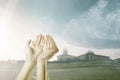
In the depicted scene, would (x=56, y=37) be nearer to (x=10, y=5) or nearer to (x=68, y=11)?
(x=68, y=11)

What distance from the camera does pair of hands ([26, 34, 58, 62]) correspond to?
3.68 meters

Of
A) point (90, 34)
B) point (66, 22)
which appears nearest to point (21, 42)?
point (66, 22)

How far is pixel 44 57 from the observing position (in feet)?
12.1

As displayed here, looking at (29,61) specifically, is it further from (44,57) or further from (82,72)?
(82,72)

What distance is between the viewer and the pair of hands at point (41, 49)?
3.68 m

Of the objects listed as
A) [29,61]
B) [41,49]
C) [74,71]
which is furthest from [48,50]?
[74,71]

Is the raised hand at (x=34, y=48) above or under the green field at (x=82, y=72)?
above

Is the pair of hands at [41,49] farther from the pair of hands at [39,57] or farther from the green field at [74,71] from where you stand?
the green field at [74,71]

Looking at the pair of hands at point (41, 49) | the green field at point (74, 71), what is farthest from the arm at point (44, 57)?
the green field at point (74, 71)

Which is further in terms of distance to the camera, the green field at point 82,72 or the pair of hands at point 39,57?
the green field at point 82,72

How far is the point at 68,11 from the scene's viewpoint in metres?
3.90

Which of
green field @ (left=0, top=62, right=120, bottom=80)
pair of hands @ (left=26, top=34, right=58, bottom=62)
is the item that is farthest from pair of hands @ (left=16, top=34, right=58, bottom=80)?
green field @ (left=0, top=62, right=120, bottom=80)

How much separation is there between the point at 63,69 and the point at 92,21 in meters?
0.69

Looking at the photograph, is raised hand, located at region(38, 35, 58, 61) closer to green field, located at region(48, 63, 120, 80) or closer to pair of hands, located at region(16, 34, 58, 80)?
pair of hands, located at region(16, 34, 58, 80)
